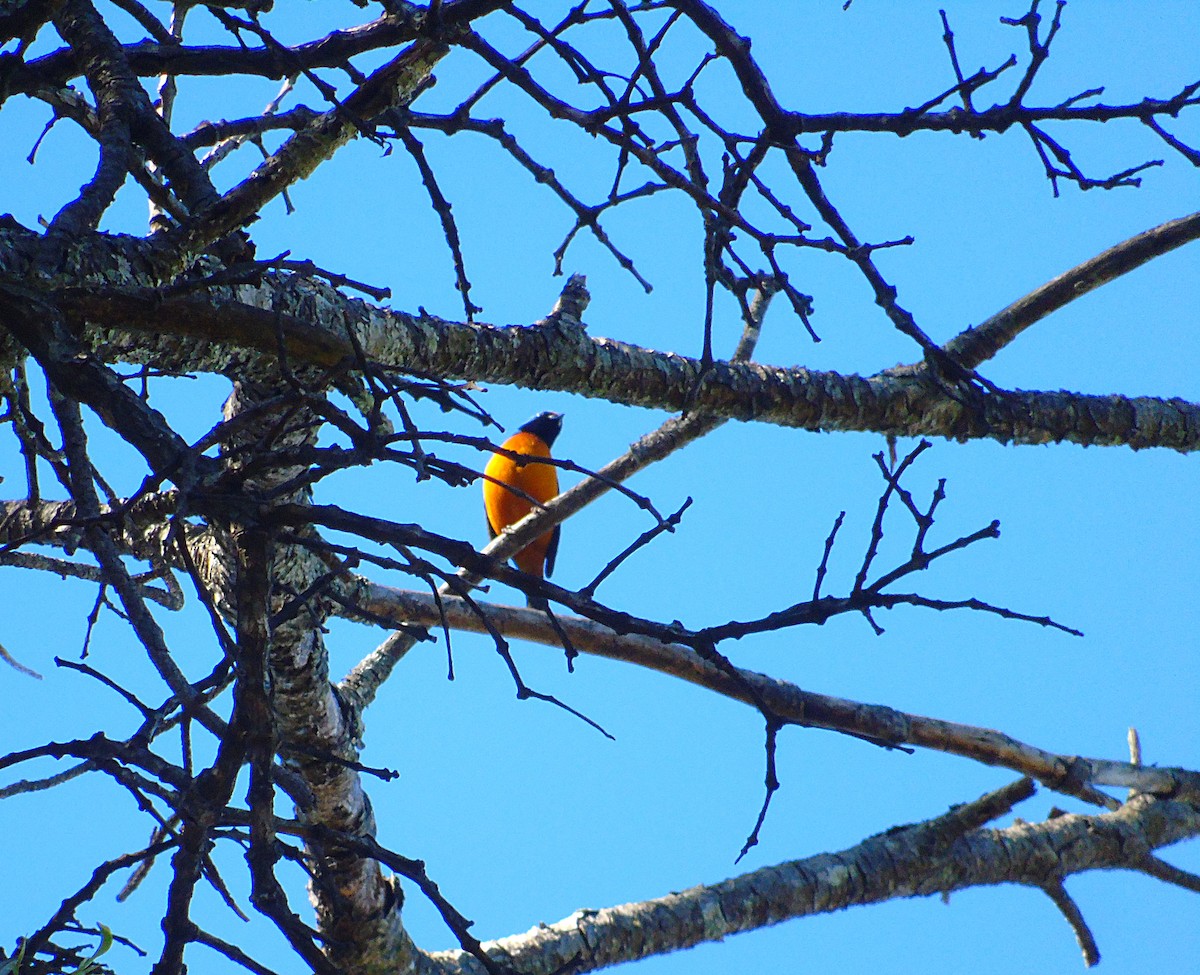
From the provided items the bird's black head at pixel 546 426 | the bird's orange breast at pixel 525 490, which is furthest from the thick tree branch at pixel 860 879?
the bird's black head at pixel 546 426

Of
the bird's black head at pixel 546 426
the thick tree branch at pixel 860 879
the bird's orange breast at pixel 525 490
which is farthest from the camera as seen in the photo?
the bird's black head at pixel 546 426

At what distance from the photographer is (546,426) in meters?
8.16

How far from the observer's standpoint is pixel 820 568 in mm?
1018

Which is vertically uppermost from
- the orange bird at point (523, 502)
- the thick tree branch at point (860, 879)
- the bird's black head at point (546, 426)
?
the bird's black head at point (546, 426)

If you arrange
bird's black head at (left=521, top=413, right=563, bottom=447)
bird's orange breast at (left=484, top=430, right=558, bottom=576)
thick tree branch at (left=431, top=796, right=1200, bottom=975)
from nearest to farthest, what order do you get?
1. thick tree branch at (left=431, top=796, right=1200, bottom=975)
2. bird's orange breast at (left=484, top=430, right=558, bottom=576)
3. bird's black head at (left=521, top=413, right=563, bottom=447)

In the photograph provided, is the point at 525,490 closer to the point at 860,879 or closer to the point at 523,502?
the point at 523,502

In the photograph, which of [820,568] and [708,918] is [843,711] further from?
[820,568]

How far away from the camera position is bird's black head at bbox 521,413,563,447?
26.5 ft

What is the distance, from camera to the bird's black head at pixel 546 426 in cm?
809

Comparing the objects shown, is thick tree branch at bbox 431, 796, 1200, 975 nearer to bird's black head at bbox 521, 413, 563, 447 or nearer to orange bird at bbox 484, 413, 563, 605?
orange bird at bbox 484, 413, 563, 605

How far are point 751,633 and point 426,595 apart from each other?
175cm

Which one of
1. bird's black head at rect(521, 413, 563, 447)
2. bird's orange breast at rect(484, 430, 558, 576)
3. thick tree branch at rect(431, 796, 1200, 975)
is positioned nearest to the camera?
thick tree branch at rect(431, 796, 1200, 975)

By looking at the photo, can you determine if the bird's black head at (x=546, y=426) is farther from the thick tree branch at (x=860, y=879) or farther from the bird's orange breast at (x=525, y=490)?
the thick tree branch at (x=860, y=879)

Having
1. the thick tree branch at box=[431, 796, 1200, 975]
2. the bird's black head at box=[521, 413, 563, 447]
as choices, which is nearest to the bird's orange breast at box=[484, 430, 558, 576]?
the bird's black head at box=[521, 413, 563, 447]
